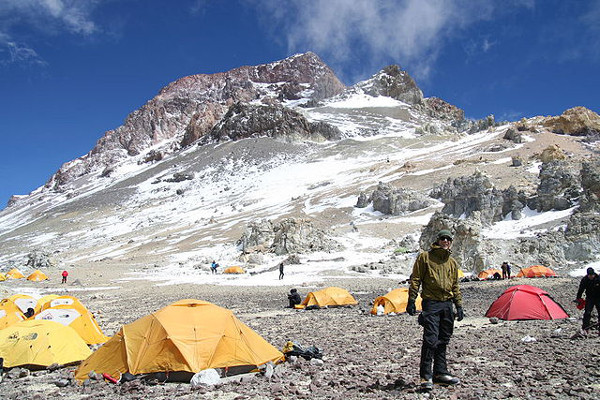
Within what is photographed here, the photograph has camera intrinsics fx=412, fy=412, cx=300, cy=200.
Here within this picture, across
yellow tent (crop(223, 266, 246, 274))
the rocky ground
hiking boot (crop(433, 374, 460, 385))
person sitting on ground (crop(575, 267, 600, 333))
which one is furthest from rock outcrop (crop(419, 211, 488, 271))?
hiking boot (crop(433, 374, 460, 385))

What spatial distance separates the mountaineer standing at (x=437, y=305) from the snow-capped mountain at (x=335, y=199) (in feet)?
79.1

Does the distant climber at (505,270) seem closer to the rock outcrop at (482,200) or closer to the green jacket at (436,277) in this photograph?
the rock outcrop at (482,200)

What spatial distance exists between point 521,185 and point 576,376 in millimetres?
54478

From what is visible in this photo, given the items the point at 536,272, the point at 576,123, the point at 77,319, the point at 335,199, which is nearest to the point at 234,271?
the point at 536,272

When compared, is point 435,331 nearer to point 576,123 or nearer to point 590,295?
point 590,295

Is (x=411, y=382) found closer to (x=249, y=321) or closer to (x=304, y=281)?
(x=249, y=321)

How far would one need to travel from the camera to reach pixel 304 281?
29.8m

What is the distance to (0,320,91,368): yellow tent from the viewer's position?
29.4 feet

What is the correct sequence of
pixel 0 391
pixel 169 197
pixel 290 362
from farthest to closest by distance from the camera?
pixel 169 197 → pixel 290 362 → pixel 0 391

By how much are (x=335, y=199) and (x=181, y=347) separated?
68.7 metres

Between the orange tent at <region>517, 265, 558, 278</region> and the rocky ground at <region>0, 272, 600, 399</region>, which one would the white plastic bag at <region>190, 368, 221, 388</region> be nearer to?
the rocky ground at <region>0, 272, 600, 399</region>

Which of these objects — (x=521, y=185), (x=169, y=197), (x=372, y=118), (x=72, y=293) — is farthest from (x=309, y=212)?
(x=372, y=118)

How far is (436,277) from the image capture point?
20.4ft

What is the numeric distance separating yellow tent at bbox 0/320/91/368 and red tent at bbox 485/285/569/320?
11937 mm
